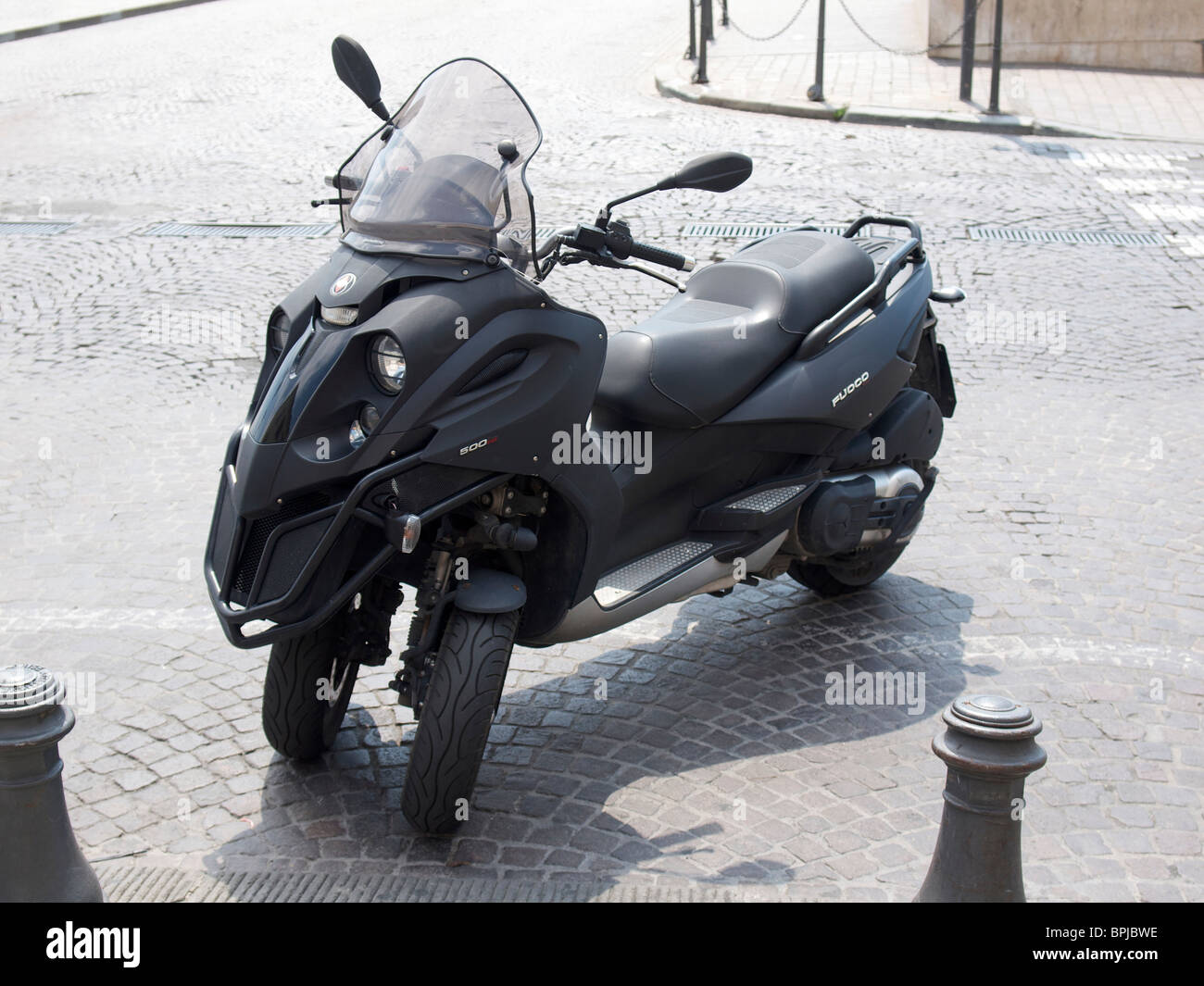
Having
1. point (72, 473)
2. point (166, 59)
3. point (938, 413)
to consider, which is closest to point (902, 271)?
point (938, 413)

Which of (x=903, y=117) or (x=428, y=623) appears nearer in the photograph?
(x=428, y=623)

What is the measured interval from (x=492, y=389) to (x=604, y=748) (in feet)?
4.17

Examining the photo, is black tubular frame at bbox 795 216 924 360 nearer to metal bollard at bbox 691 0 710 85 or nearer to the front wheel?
the front wheel

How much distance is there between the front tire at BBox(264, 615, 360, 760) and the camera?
403 centimetres

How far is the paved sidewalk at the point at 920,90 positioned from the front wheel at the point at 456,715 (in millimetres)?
10824

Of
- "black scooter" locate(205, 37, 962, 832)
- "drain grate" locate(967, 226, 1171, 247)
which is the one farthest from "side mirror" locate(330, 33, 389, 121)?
"drain grate" locate(967, 226, 1171, 247)

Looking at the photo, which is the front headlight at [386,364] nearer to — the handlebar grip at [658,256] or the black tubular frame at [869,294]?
the handlebar grip at [658,256]

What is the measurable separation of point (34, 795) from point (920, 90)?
1331 centimetres

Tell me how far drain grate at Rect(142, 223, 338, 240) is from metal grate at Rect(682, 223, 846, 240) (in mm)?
2496

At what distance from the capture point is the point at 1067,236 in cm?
988

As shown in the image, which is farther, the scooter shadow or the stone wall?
the stone wall

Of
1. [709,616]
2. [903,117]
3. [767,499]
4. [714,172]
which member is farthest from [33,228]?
[714,172]

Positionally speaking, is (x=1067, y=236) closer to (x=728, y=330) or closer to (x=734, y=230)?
(x=734, y=230)

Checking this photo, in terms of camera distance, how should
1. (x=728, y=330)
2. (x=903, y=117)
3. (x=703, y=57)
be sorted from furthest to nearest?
(x=703, y=57) < (x=903, y=117) < (x=728, y=330)
